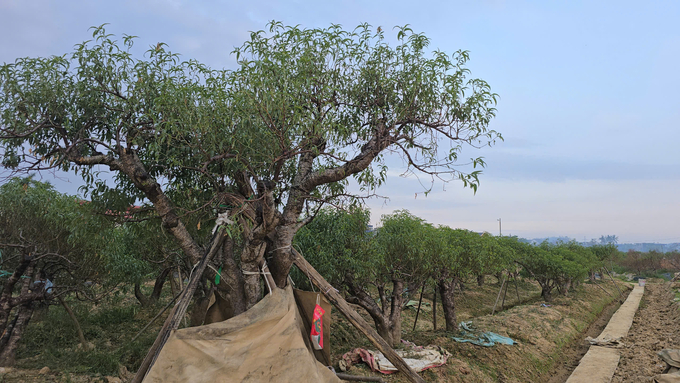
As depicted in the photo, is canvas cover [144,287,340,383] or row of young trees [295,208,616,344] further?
row of young trees [295,208,616,344]

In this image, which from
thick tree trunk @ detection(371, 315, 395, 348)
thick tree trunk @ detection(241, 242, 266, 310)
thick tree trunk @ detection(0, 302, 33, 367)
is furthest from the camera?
thick tree trunk @ detection(371, 315, 395, 348)

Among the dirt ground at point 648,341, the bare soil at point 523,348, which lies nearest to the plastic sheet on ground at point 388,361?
the bare soil at point 523,348

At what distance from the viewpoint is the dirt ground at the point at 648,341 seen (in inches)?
411

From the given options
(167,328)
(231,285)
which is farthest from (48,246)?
(167,328)

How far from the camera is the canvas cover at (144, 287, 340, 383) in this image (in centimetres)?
477

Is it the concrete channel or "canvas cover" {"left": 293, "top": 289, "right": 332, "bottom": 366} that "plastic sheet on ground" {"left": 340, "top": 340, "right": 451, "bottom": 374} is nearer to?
"canvas cover" {"left": 293, "top": 289, "right": 332, "bottom": 366}

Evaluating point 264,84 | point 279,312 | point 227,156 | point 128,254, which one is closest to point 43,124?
point 227,156

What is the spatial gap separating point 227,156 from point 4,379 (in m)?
5.75

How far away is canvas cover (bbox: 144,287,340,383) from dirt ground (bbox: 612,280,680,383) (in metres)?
9.42

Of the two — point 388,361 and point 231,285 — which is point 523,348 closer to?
point 388,361

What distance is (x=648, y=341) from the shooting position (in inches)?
564

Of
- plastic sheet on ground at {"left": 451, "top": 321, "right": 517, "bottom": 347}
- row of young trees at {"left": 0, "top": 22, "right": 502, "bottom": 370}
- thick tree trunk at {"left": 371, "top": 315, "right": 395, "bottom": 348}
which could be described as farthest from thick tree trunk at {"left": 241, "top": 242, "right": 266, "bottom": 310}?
plastic sheet on ground at {"left": 451, "top": 321, "right": 517, "bottom": 347}

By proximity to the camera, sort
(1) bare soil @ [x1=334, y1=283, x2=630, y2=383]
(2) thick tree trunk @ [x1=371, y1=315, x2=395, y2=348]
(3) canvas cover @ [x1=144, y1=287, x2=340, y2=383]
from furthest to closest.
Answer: (2) thick tree trunk @ [x1=371, y1=315, x2=395, y2=348] < (1) bare soil @ [x1=334, y1=283, x2=630, y2=383] < (3) canvas cover @ [x1=144, y1=287, x2=340, y2=383]

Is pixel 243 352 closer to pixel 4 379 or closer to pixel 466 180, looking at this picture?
pixel 466 180
